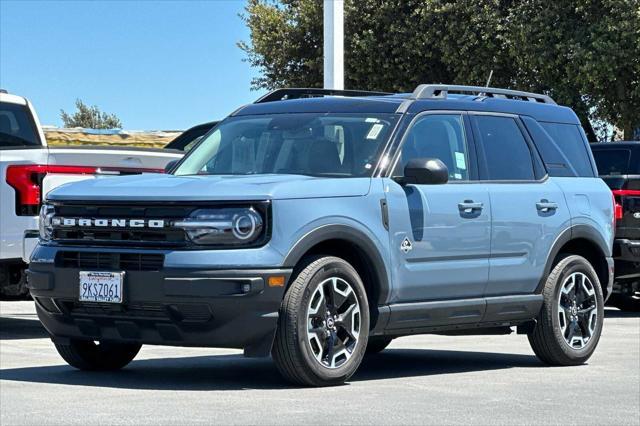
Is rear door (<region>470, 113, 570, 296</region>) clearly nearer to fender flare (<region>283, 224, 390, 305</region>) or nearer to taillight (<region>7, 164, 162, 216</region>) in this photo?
fender flare (<region>283, 224, 390, 305</region>)

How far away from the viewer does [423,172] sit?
30.0 feet

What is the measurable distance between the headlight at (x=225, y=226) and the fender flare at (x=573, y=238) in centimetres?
280

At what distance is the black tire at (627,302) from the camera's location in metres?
17.5

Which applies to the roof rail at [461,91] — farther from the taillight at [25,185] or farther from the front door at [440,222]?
the taillight at [25,185]

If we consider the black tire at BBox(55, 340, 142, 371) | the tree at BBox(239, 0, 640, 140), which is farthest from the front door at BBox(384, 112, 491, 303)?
the tree at BBox(239, 0, 640, 140)

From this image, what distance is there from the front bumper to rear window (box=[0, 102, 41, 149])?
4776 millimetres

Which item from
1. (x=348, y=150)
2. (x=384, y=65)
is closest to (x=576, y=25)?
(x=384, y=65)

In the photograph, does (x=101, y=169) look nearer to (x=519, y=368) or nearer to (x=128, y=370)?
(x=128, y=370)

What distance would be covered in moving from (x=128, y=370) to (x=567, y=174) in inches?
143

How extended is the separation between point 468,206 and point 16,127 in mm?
5321

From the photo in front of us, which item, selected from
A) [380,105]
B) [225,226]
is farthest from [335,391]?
[380,105]

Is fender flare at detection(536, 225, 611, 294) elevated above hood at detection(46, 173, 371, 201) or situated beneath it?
situated beneath

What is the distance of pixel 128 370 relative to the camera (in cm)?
982

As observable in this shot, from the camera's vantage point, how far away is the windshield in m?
9.30
